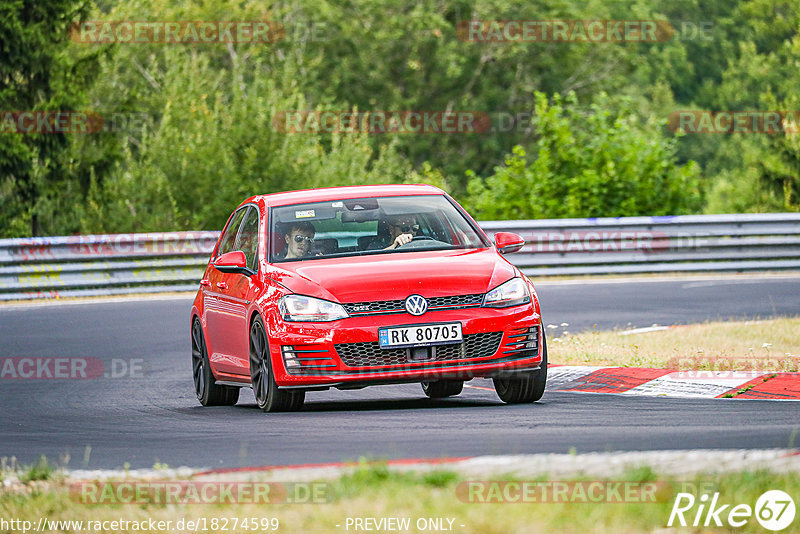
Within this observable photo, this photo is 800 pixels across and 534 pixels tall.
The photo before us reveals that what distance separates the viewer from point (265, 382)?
33.8 ft

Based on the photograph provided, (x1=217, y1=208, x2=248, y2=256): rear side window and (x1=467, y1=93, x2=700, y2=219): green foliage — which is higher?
(x1=217, y1=208, x2=248, y2=256): rear side window

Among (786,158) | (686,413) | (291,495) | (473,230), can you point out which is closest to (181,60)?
(786,158)

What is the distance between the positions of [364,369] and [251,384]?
1326mm

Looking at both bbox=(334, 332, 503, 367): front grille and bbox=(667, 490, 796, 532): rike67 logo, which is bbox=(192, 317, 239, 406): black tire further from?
bbox=(667, 490, 796, 532): rike67 logo

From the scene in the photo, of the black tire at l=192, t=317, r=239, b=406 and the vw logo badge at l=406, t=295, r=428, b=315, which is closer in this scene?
the vw logo badge at l=406, t=295, r=428, b=315

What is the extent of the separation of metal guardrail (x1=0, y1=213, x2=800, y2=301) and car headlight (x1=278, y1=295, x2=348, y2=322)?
14.4 metres

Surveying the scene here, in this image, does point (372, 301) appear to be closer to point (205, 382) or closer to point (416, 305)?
point (416, 305)

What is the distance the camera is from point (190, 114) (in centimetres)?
3300

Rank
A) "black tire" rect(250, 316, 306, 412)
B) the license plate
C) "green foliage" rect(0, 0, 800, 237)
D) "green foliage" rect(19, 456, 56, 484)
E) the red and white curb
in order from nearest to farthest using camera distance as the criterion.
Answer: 1. "green foliage" rect(19, 456, 56, 484)
2. the license plate
3. "black tire" rect(250, 316, 306, 412)
4. the red and white curb
5. "green foliage" rect(0, 0, 800, 237)

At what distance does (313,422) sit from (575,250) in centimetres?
1577

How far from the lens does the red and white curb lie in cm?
1056

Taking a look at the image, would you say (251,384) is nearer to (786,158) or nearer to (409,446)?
(409,446)

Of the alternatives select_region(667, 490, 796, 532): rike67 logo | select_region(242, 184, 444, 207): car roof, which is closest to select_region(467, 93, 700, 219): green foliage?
select_region(242, 184, 444, 207): car roof

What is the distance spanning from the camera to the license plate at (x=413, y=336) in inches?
379
